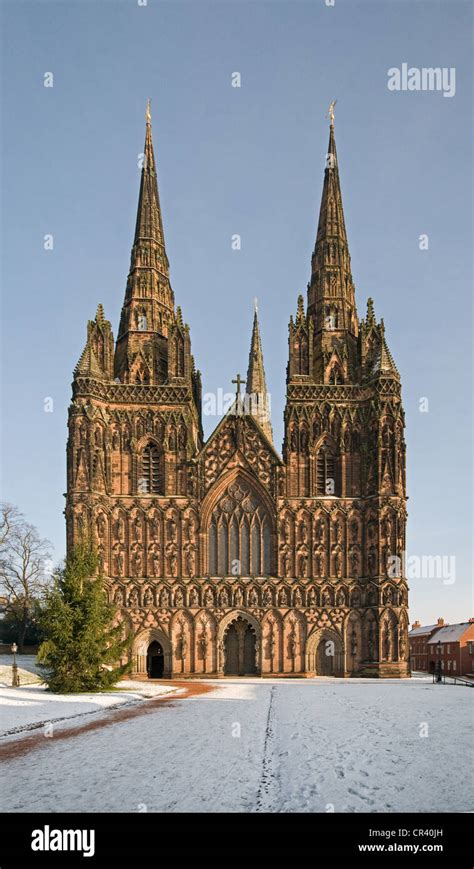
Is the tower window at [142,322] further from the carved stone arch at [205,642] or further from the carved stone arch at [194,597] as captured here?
the carved stone arch at [205,642]

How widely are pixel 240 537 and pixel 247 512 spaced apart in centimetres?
172

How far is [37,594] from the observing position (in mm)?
70938

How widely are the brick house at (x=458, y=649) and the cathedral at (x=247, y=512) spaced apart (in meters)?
22.9

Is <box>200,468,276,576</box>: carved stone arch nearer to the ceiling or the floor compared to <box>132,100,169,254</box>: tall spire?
nearer to the floor

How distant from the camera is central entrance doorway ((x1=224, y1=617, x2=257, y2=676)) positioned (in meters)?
55.2

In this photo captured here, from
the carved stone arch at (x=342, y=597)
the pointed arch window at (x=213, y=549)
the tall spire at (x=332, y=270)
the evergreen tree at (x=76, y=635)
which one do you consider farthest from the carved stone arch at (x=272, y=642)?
the tall spire at (x=332, y=270)

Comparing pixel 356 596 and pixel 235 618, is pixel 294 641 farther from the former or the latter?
pixel 356 596

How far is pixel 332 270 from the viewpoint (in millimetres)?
63812

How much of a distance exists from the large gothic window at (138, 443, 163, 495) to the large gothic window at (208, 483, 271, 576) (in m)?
4.22

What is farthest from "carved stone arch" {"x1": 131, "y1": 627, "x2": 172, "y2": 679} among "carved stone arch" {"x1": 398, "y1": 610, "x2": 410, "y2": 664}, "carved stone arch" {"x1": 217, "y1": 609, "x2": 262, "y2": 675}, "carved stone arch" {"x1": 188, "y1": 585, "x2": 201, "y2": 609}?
"carved stone arch" {"x1": 398, "y1": 610, "x2": 410, "y2": 664}

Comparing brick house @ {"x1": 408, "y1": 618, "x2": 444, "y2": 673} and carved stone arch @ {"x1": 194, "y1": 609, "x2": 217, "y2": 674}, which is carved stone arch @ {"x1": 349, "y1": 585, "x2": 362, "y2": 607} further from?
brick house @ {"x1": 408, "y1": 618, "x2": 444, "y2": 673}

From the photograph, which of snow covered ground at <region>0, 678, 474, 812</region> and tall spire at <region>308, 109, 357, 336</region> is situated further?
tall spire at <region>308, 109, 357, 336</region>

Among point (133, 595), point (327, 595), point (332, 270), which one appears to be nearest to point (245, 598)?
point (327, 595)

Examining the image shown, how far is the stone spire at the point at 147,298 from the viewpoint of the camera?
59812 mm
